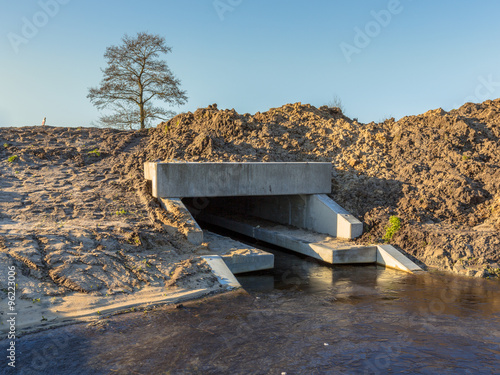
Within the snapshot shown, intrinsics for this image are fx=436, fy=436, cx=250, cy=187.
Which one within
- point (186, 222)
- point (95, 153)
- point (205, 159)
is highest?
point (95, 153)

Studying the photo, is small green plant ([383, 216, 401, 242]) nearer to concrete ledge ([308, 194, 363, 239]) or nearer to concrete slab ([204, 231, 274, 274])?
concrete ledge ([308, 194, 363, 239])

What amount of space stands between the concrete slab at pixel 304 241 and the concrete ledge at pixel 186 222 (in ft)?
12.3

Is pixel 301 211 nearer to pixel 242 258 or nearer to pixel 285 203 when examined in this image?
pixel 285 203

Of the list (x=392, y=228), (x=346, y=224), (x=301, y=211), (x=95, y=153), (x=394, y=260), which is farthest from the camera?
(x=95, y=153)

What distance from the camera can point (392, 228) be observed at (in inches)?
562

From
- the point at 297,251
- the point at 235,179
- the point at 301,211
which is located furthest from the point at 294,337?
the point at 301,211

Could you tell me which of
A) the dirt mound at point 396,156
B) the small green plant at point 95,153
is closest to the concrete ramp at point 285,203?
Result: the dirt mound at point 396,156

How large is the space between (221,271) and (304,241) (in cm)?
463

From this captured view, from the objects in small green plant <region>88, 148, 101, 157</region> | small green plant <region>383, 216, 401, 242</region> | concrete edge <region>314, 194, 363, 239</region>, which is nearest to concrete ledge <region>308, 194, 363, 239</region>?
concrete edge <region>314, 194, 363, 239</region>

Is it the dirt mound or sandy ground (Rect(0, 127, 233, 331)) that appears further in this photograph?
the dirt mound

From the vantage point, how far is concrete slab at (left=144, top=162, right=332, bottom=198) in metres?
14.6

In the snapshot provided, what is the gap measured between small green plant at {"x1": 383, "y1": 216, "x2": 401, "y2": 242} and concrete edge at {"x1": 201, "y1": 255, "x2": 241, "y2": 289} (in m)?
5.89

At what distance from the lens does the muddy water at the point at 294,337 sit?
6512 mm

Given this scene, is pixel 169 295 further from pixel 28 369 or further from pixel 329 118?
pixel 329 118
